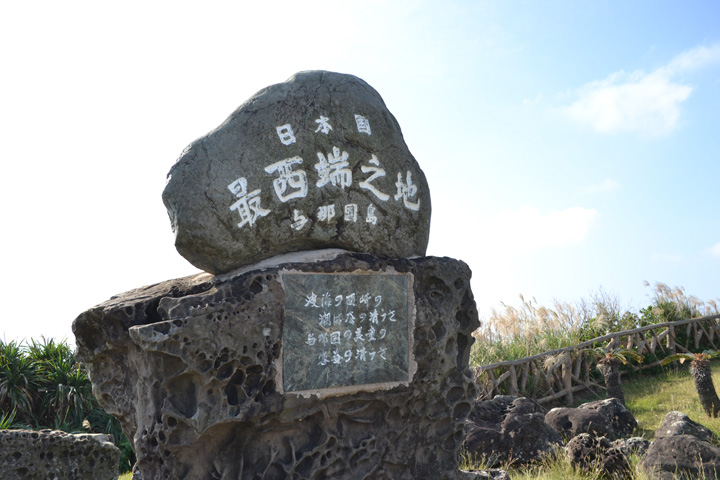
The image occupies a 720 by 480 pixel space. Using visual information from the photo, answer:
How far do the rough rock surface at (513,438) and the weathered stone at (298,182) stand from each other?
3042 mm

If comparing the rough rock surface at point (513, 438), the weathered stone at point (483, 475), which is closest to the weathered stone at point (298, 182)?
the weathered stone at point (483, 475)

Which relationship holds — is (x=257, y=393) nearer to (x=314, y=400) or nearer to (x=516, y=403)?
(x=314, y=400)

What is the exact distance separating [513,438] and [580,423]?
1.27m

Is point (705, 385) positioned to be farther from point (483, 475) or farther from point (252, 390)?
point (252, 390)

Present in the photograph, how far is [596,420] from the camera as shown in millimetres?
7258

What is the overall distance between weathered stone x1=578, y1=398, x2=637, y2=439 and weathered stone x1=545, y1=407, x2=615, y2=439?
0.29m

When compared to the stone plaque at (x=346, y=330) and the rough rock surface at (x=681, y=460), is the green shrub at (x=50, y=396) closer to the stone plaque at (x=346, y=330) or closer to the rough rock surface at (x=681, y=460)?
the stone plaque at (x=346, y=330)

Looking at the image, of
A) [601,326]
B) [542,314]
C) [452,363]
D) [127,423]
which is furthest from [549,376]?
[127,423]

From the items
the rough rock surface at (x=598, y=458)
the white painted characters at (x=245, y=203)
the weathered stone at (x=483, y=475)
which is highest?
the white painted characters at (x=245, y=203)

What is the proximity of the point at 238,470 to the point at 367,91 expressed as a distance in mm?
2690

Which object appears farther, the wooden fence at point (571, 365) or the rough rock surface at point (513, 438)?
the wooden fence at point (571, 365)

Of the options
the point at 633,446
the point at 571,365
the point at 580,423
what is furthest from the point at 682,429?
the point at 571,365

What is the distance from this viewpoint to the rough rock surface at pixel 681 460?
5355 mm

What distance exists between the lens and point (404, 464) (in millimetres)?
4152
